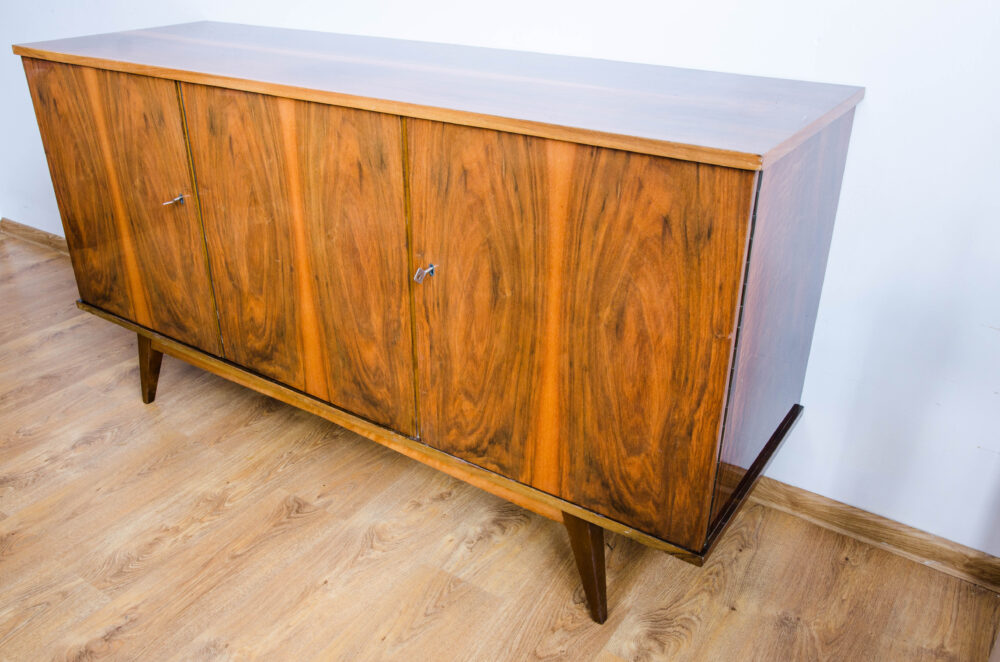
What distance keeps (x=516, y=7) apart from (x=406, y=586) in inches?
39.4

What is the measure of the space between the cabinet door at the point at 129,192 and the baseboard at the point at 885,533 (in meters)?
1.08

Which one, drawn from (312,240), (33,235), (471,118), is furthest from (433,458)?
(33,235)

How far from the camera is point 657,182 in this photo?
2.76 ft

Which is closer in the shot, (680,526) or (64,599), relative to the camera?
(680,526)

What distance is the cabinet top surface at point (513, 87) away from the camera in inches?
33.7

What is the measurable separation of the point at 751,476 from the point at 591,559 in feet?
0.87

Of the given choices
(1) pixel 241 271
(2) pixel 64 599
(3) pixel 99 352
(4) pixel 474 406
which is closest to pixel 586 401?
(4) pixel 474 406

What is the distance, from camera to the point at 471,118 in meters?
0.94

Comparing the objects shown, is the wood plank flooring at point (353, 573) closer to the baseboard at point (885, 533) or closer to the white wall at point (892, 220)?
the baseboard at point (885, 533)

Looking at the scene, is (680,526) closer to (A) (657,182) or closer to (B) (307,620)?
(A) (657,182)

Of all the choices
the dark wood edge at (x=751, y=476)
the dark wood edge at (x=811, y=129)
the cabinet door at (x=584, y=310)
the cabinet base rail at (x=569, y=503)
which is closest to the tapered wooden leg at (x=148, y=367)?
the cabinet base rail at (x=569, y=503)

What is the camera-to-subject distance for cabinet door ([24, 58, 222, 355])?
1322mm

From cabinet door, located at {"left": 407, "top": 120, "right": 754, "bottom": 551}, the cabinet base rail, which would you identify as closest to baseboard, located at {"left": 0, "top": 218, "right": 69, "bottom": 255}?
the cabinet base rail

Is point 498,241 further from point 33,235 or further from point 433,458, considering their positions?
point 33,235
